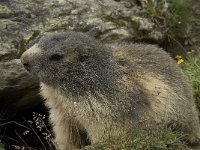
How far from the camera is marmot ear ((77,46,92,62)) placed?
6.40 m

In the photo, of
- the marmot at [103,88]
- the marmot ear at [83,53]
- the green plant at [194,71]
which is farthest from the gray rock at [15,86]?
the green plant at [194,71]

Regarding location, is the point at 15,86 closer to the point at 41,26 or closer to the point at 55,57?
the point at 41,26

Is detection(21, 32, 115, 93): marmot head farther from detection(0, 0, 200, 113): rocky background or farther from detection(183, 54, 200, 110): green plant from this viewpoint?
detection(183, 54, 200, 110): green plant

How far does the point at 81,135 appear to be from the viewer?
6.94 meters

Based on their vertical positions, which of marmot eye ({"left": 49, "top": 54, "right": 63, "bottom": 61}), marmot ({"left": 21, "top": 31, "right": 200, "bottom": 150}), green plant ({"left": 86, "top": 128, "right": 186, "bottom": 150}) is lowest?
green plant ({"left": 86, "top": 128, "right": 186, "bottom": 150})

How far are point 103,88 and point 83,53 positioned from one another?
51 centimetres

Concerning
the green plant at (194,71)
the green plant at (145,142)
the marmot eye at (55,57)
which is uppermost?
the marmot eye at (55,57)

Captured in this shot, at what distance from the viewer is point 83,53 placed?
252 inches

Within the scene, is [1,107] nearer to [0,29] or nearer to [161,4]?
[0,29]

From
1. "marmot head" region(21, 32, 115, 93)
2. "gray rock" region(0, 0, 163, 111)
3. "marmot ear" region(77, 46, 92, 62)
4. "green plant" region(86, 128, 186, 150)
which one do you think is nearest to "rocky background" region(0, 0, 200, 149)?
"gray rock" region(0, 0, 163, 111)

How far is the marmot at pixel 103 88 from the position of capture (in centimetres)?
630

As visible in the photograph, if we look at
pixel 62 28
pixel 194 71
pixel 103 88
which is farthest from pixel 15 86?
pixel 194 71

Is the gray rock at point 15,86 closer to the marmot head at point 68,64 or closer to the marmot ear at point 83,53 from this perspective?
the marmot head at point 68,64

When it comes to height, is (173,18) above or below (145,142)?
below
